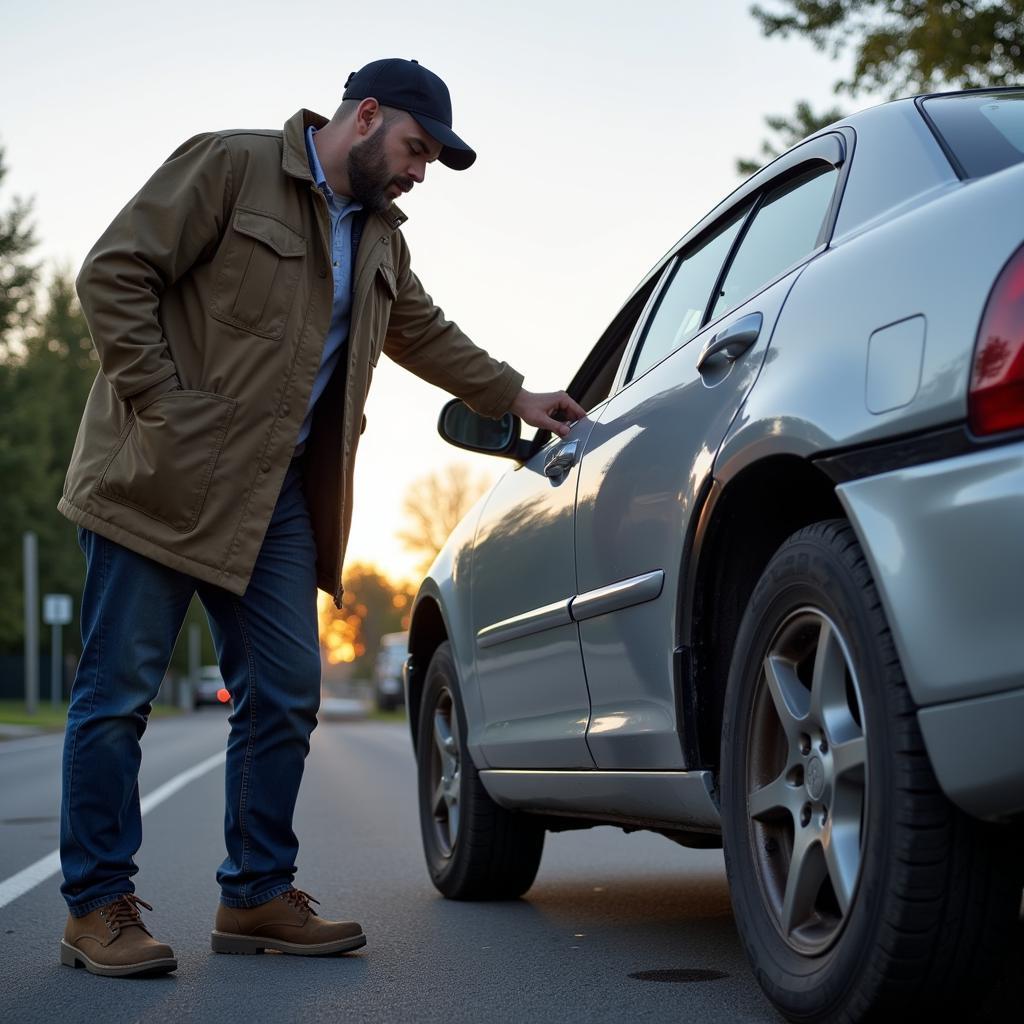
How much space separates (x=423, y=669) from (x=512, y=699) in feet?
4.49

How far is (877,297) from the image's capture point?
2477 millimetres

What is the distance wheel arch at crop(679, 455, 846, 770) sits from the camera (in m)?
2.85

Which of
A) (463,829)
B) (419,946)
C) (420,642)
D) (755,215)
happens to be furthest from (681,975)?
(420,642)

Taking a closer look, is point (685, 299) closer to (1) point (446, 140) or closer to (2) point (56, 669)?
(1) point (446, 140)

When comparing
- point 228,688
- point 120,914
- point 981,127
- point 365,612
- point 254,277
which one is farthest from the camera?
point 365,612

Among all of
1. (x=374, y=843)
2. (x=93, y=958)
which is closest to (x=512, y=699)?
(x=93, y=958)

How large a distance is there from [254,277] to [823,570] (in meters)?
1.87

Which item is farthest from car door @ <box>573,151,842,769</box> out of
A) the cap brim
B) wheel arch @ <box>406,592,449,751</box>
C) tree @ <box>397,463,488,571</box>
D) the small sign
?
tree @ <box>397,463,488,571</box>

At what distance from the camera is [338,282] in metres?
4.02

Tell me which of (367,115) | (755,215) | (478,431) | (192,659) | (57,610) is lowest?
(192,659)

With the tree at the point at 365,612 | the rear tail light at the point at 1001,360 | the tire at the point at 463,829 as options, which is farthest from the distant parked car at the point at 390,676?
the tree at the point at 365,612

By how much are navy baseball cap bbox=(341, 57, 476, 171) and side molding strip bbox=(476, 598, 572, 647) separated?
1.15 meters

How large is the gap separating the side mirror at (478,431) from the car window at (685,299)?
67cm

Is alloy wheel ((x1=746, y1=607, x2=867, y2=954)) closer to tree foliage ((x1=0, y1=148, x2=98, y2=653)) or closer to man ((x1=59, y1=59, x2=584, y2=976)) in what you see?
man ((x1=59, y1=59, x2=584, y2=976))
